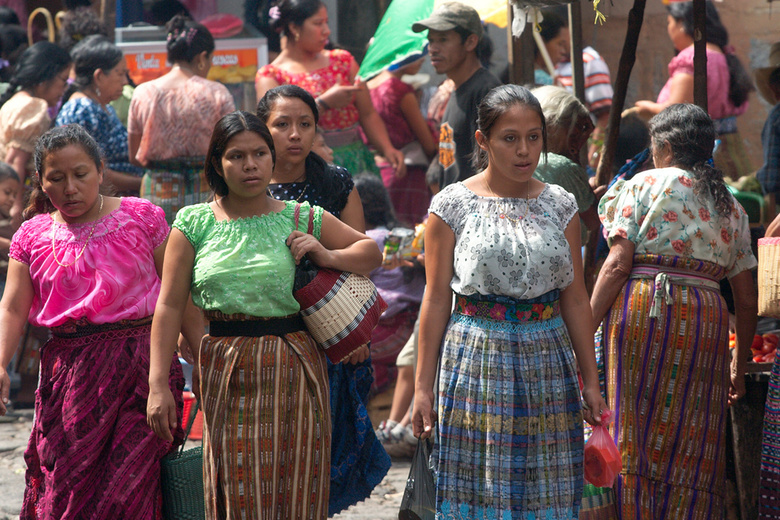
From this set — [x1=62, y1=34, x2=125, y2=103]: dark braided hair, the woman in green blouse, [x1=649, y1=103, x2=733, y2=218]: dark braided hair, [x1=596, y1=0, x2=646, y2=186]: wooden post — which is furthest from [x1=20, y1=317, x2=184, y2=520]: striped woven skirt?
[x1=62, y1=34, x2=125, y2=103]: dark braided hair

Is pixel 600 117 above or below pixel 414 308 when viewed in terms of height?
above

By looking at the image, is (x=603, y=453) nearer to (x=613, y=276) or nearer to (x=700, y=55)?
(x=613, y=276)

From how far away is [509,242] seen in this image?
3428 millimetres

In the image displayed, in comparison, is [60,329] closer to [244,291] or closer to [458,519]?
[244,291]

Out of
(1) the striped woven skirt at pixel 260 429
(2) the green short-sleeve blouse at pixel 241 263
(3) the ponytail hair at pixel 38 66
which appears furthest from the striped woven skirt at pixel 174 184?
(1) the striped woven skirt at pixel 260 429

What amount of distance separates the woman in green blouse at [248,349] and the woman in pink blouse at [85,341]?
0.38 meters

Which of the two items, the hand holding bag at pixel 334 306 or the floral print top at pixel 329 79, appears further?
the floral print top at pixel 329 79

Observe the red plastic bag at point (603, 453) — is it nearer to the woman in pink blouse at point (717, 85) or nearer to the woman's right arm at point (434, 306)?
the woman's right arm at point (434, 306)

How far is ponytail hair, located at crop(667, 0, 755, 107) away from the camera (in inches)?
286

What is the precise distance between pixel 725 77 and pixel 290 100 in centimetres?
419

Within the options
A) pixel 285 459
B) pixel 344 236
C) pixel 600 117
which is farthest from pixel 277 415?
pixel 600 117

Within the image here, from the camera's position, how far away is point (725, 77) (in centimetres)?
711

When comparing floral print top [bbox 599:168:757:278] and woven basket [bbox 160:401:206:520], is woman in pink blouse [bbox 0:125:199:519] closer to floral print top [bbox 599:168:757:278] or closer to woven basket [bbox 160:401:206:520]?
woven basket [bbox 160:401:206:520]

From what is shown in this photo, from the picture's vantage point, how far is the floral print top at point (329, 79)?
724cm
